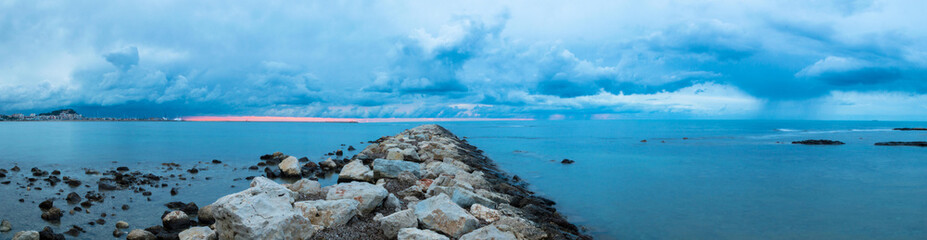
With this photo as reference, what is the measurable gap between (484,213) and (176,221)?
5772mm

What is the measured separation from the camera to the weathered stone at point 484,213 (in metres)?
8.36

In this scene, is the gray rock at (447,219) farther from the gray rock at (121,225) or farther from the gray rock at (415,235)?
the gray rock at (121,225)

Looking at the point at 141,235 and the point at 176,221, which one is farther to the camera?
the point at 176,221

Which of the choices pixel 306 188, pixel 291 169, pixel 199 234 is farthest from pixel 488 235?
pixel 291 169

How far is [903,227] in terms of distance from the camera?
10.4 meters

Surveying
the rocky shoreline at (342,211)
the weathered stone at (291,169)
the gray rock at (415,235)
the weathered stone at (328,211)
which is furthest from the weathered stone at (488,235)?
the weathered stone at (291,169)

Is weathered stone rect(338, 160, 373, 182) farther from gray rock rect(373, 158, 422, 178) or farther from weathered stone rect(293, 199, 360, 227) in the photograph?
weathered stone rect(293, 199, 360, 227)

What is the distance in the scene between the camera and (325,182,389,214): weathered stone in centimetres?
816

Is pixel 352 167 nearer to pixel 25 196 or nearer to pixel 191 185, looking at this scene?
pixel 191 185

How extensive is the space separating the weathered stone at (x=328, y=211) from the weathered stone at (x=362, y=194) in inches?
21.8

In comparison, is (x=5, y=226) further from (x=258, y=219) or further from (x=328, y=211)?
(x=328, y=211)

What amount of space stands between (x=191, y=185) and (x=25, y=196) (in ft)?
12.5

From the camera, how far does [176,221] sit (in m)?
8.99

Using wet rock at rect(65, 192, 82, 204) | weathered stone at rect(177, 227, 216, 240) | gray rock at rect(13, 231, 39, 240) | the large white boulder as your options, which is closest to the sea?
wet rock at rect(65, 192, 82, 204)
